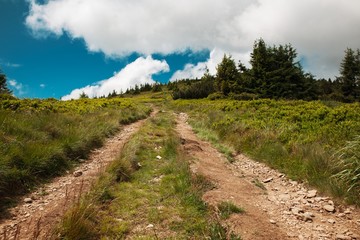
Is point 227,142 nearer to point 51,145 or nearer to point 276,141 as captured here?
point 276,141

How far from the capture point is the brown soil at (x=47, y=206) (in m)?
4.00

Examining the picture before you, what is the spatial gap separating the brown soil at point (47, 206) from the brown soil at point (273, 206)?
110 inches

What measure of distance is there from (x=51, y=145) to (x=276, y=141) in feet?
25.2

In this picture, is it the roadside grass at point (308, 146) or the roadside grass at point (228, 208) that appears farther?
the roadside grass at point (308, 146)

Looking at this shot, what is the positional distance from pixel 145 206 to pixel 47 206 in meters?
1.86

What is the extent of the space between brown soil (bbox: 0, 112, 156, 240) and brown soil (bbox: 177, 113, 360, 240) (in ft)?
9.14

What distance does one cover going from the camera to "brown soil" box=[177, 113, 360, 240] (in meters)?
4.71

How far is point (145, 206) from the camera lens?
17.7ft

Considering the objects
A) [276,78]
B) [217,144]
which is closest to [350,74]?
[276,78]

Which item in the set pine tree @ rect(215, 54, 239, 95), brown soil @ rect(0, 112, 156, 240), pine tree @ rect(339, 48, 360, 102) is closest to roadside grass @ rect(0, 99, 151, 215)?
brown soil @ rect(0, 112, 156, 240)

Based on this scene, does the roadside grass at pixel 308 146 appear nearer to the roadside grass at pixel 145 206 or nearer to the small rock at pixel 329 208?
the small rock at pixel 329 208

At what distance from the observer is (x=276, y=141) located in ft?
33.3

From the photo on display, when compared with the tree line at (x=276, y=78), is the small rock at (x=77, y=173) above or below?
below

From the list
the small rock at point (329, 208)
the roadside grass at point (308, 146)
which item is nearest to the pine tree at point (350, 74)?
the roadside grass at point (308, 146)
